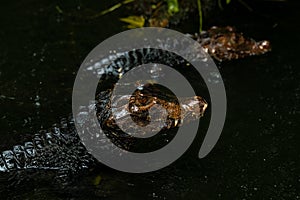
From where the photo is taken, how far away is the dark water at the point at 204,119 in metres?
2.16

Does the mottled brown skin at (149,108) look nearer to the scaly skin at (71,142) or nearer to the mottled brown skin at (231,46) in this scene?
the scaly skin at (71,142)

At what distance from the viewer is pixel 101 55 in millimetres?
3006

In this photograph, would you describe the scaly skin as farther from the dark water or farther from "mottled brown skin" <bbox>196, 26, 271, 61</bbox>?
"mottled brown skin" <bbox>196, 26, 271, 61</bbox>

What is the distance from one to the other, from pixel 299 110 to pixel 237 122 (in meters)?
0.33

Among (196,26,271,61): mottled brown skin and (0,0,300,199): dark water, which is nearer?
(0,0,300,199): dark water

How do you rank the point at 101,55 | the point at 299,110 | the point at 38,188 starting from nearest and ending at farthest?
the point at 38,188 < the point at 299,110 < the point at 101,55

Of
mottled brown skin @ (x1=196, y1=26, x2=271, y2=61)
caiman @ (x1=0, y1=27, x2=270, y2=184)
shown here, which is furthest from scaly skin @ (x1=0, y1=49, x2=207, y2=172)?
mottled brown skin @ (x1=196, y1=26, x2=271, y2=61)

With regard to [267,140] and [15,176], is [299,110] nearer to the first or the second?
[267,140]

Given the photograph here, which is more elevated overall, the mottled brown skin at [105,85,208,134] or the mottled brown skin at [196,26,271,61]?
the mottled brown skin at [105,85,208,134]

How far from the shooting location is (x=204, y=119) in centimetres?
254

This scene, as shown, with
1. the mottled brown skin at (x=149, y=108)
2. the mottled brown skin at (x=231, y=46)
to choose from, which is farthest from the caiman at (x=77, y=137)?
the mottled brown skin at (x=231, y=46)

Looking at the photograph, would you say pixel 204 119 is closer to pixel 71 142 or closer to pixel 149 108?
pixel 149 108

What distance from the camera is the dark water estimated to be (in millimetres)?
2164

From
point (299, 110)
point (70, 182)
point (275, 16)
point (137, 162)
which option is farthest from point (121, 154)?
point (275, 16)
